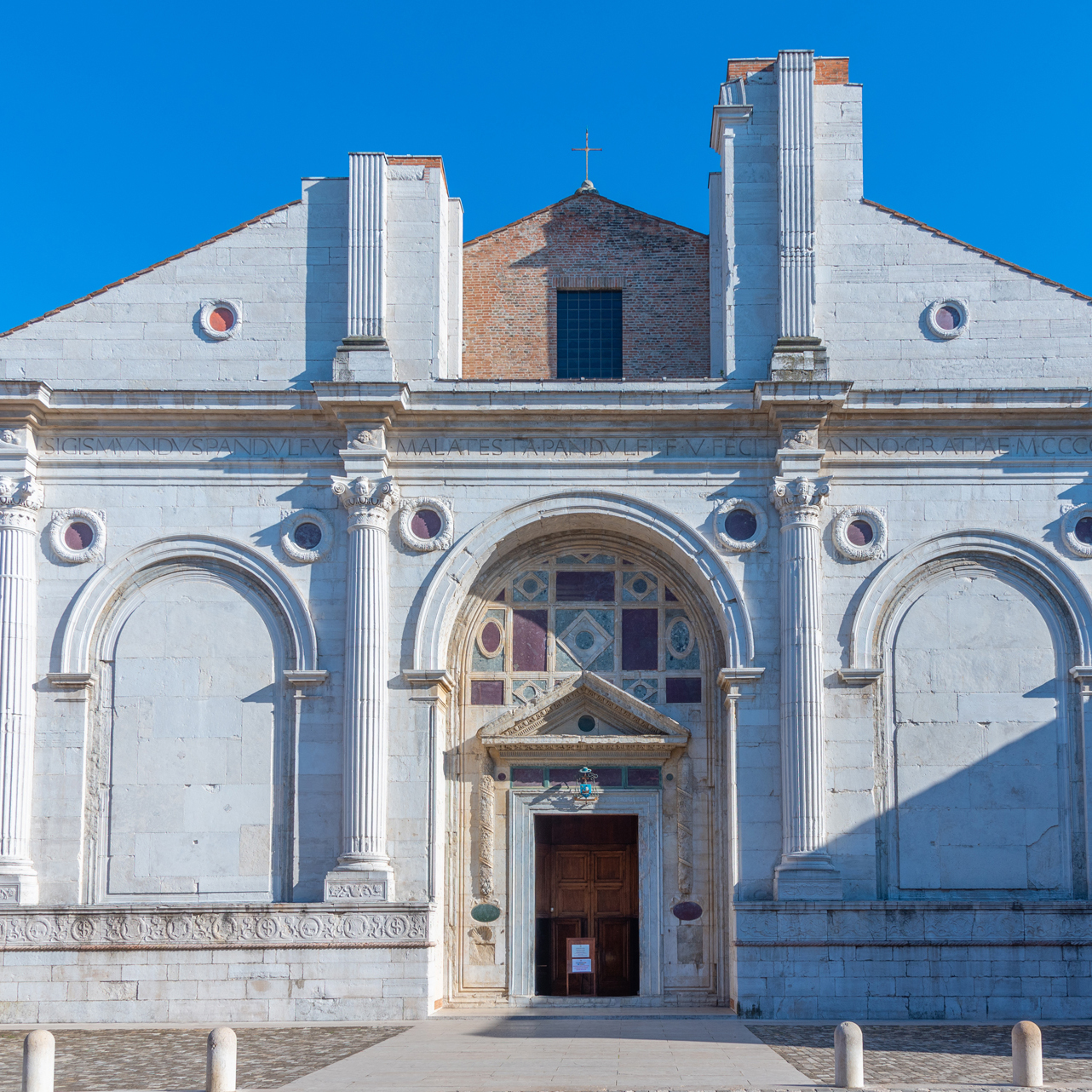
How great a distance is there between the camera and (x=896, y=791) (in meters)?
22.3

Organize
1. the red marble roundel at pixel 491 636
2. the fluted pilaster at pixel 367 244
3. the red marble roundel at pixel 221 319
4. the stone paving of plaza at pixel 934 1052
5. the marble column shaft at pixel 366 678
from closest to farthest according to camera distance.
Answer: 1. the stone paving of plaza at pixel 934 1052
2. the marble column shaft at pixel 366 678
3. the fluted pilaster at pixel 367 244
4. the red marble roundel at pixel 221 319
5. the red marble roundel at pixel 491 636

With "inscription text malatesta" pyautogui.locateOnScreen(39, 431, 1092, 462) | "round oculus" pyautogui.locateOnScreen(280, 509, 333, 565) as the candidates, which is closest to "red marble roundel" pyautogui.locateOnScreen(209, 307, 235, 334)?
"inscription text malatesta" pyautogui.locateOnScreen(39, 431, 1092, 462)

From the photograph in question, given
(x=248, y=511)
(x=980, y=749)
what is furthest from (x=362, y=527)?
(x=980, y=749)

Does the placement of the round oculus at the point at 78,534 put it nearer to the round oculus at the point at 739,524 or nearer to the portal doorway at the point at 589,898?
the portal doorway at the point at 589,898

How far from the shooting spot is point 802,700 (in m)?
22.1

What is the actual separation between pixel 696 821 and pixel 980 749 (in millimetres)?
4370

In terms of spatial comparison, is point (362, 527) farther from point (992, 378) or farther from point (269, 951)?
point (992, 378)

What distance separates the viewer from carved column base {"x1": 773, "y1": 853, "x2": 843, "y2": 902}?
2148cm

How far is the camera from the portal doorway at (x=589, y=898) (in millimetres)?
23672

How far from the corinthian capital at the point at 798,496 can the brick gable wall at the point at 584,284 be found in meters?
3.52

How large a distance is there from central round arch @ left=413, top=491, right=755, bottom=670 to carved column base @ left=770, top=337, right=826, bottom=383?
2702 mm

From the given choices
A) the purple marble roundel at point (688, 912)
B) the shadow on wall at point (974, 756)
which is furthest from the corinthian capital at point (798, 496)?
the purple marble roundel at point (688, 912)

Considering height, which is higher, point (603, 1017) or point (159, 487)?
point (159, 487)

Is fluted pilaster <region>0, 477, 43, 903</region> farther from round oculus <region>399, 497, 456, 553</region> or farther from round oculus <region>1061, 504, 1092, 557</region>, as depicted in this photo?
round oculus <region>1061, 504, 1092, 557</region>
